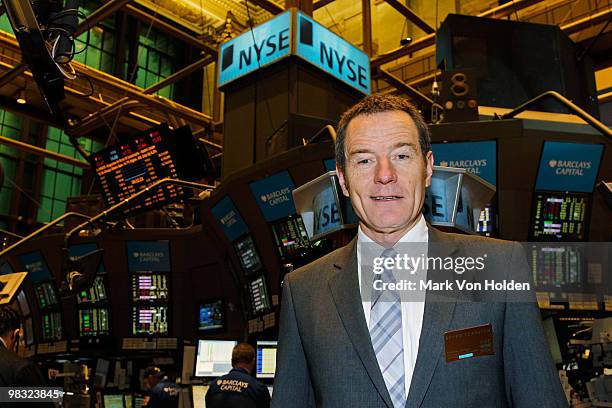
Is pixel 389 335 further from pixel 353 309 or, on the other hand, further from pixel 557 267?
pixel 557 267

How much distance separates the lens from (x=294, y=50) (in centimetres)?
738

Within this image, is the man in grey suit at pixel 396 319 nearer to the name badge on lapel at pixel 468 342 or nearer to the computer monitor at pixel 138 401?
the name badge on lapel at pixel 468 342

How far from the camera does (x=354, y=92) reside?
329 inches

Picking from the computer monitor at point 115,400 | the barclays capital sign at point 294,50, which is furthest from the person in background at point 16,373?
the computer monitor at point 115,400

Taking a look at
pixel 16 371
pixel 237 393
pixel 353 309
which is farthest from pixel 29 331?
pixel 353 309

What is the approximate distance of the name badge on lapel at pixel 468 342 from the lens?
48.1 inches

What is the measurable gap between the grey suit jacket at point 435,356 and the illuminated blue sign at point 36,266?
379 inches

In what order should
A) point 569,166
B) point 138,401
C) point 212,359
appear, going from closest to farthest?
point 569,166 → point 212,359 → point 138,401

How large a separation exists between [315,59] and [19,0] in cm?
405

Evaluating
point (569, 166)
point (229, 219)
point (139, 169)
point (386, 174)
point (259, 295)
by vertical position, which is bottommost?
point (386, 174)

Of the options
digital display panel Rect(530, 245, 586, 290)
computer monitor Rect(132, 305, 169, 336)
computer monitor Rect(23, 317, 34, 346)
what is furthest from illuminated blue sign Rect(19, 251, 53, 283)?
digital display panel Rect(530, 245, 586, 290)

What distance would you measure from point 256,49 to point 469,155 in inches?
127

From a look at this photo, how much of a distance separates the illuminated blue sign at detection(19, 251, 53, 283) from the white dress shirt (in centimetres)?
973

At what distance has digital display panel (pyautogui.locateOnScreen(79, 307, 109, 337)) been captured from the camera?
378 inches
